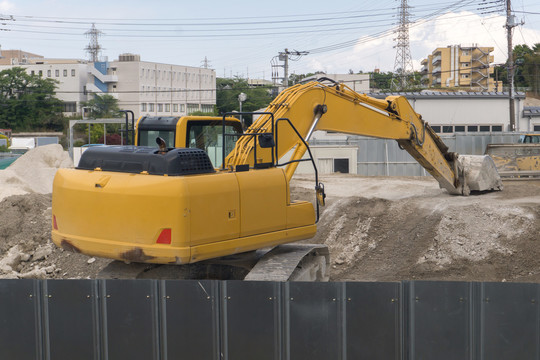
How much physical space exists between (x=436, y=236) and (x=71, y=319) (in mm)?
11082

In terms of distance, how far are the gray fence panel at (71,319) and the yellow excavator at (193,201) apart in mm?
1016

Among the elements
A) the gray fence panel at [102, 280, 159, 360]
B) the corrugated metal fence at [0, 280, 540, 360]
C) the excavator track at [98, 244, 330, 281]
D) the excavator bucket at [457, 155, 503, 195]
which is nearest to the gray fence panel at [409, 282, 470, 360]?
the corrugated metal fence at [0, 280, 540, 360]

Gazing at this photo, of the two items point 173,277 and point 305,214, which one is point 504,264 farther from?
point 173,277

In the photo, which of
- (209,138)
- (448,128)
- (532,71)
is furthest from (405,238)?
(532,71)

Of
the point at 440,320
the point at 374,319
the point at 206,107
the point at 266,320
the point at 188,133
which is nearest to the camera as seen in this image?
the point at 440,320

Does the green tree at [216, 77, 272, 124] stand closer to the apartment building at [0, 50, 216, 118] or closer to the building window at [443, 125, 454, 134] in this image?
the apartment building at [0, 50, 216, 118]

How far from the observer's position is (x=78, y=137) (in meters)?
74.6

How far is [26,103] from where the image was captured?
83.1 m

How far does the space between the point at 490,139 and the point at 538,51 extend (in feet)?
242

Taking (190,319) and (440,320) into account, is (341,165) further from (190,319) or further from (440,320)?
(440,320)

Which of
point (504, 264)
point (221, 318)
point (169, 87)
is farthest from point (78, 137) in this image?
point (221, 318)

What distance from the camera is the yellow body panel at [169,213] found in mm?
8188

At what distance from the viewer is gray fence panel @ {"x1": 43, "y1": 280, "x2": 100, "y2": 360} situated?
7504mm

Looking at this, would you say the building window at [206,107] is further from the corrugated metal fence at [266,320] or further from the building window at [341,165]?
the corrugated metal fence at [266,320]
